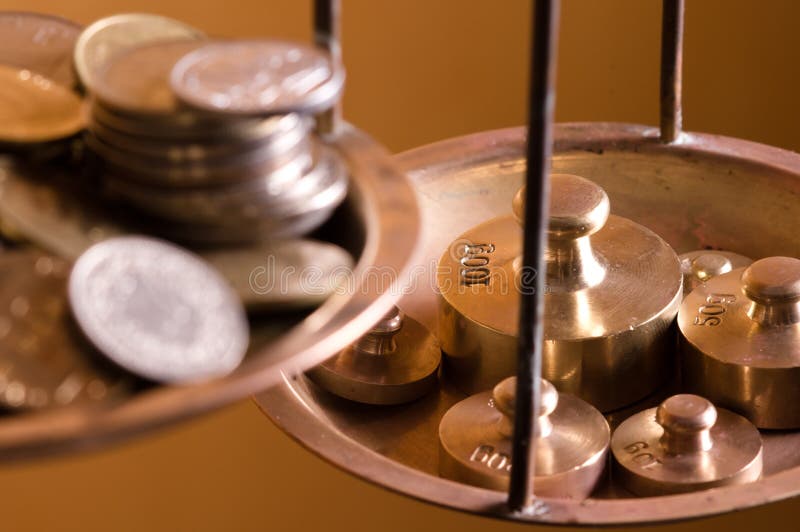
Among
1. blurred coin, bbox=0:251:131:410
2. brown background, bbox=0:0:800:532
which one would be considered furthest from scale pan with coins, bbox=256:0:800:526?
brown background, bbox=0:0:800:532

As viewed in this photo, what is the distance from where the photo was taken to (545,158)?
60 cm

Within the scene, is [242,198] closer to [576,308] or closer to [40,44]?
[40,44]

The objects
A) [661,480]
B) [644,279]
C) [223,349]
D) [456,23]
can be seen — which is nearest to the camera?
[223,349]

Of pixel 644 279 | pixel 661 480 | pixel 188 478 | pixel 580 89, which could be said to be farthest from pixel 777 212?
pixel 188 478

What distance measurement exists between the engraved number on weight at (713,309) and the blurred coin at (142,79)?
1.31 ft

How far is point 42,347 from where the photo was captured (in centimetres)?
53

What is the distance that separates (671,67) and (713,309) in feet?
0.67

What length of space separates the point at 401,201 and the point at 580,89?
1228mm

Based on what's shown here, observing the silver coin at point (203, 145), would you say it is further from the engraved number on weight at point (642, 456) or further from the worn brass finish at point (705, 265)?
the worn brass finish at point (705, 265)

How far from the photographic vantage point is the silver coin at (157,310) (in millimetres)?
514

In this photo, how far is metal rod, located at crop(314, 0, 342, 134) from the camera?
0.70m

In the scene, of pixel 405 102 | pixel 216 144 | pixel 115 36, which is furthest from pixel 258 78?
pixel 405 102

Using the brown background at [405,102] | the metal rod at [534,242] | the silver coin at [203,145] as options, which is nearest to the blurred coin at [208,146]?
the silver coin at [203,145]

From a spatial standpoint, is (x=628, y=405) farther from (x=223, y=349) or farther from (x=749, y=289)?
(x=223, y=349)
